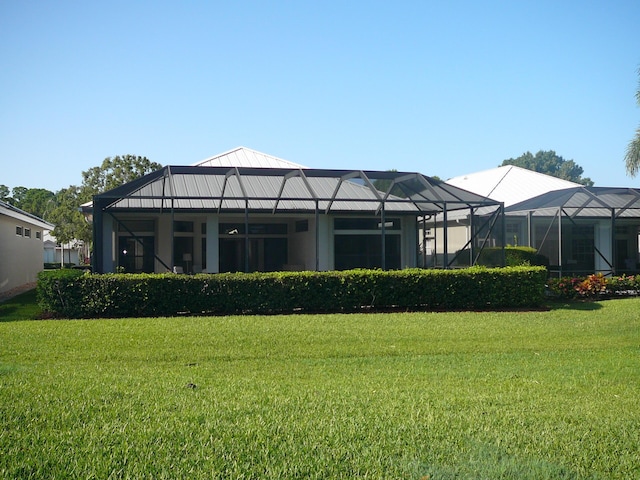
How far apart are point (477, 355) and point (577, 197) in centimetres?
1585

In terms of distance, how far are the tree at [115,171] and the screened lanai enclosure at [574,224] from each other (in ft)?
93.0

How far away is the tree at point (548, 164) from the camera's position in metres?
101

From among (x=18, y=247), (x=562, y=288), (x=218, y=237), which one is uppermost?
(x=218, y=237)

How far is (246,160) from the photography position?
97.8 ft

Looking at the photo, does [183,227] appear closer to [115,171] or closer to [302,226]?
[302,226]

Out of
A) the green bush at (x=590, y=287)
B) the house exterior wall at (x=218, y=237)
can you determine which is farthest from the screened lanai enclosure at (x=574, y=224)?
the house exterior wall at (x=218, y=237)

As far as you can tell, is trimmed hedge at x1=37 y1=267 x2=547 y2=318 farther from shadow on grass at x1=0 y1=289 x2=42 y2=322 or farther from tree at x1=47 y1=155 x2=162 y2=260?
tree at x1=47 y1=155 x2=162 y2=260

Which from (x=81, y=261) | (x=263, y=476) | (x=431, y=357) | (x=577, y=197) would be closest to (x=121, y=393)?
(x=263, y=476)

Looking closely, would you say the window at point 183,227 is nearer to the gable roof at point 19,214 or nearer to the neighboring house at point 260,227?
the neighboring house at point 260,227

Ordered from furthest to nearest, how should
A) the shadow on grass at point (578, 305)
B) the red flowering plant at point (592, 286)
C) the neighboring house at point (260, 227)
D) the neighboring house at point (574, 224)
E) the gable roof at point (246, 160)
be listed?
the gable roof at point (246, 160), the neighboring house at point (574, 224), the neighboring house at point (260, 227), the red flowering plant at point (592, 286), the shadow on grass at point (578, 305)

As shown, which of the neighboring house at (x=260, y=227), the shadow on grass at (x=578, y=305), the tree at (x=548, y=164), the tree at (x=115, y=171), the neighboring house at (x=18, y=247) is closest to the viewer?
the shadow on grass at (x=578, y=305)

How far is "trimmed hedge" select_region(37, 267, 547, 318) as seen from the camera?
46.1 feet

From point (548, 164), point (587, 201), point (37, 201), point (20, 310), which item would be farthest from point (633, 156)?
point (548, 164)

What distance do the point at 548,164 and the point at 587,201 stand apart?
83.6 metres
